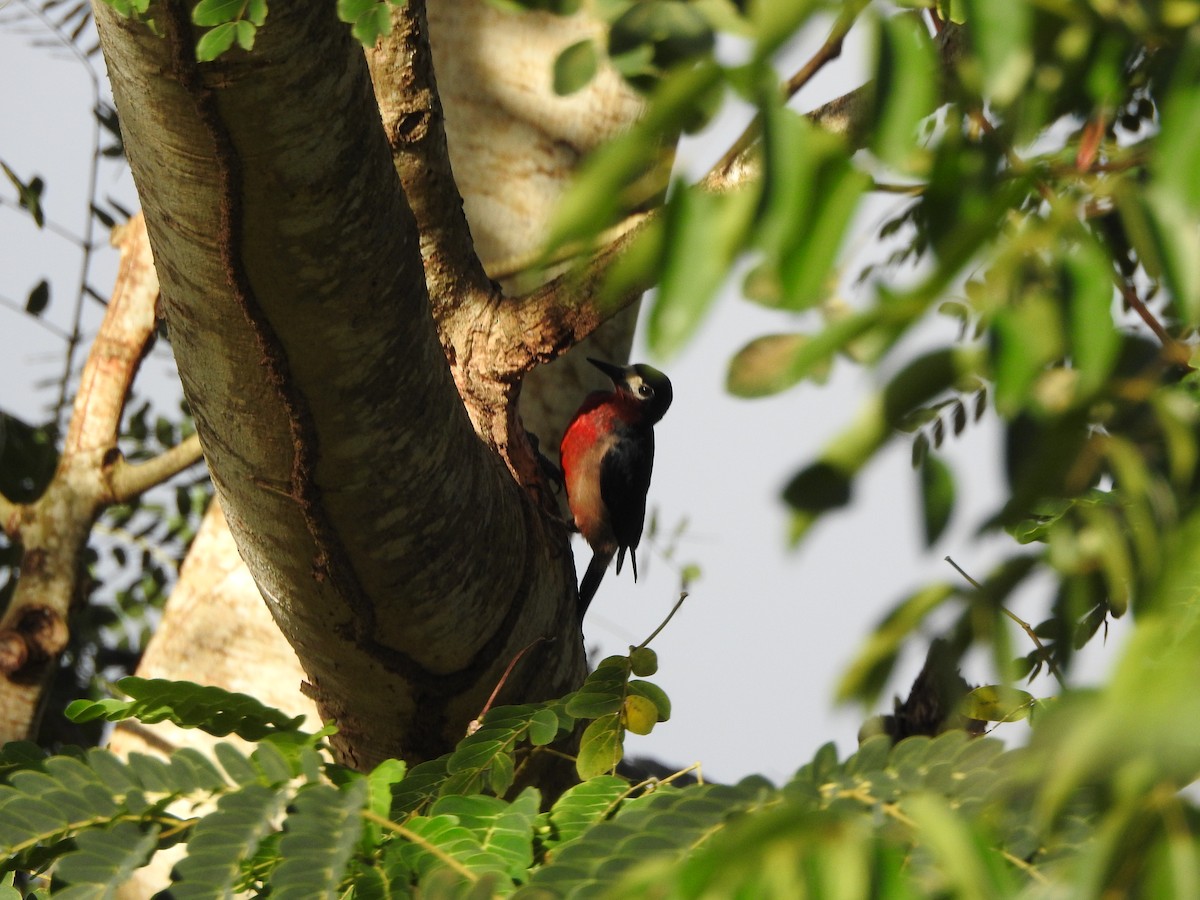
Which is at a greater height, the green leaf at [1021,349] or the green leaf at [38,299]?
the green leaf at [38,299]

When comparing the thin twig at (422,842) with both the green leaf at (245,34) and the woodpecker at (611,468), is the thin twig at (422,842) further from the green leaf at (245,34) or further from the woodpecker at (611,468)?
the woodpecker at (611,468)

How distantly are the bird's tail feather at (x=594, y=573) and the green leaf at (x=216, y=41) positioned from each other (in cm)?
346

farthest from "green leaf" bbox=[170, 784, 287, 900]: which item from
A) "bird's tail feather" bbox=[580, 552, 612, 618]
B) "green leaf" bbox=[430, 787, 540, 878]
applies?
"bird's tail feather" bbox=[580, 552, 612, 618]

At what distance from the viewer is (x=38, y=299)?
4504 millimetres

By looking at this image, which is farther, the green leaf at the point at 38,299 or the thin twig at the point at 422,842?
the green leaf at the point at 38,299

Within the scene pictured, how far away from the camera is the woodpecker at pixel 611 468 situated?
504cm

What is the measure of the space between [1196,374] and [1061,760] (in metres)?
1.72

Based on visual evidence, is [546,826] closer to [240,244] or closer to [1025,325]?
[240,244]

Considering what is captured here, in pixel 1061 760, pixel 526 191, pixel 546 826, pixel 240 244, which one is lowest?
pixel 1061 760

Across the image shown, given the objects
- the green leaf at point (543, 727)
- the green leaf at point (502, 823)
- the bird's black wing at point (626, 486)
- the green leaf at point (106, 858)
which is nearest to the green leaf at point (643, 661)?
the green leaf at point (543, 727)

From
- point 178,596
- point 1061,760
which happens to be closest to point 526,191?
point 178,596

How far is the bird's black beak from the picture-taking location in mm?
4078

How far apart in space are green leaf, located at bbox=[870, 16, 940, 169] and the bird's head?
13.3ft

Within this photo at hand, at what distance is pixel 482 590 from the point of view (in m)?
2.47
